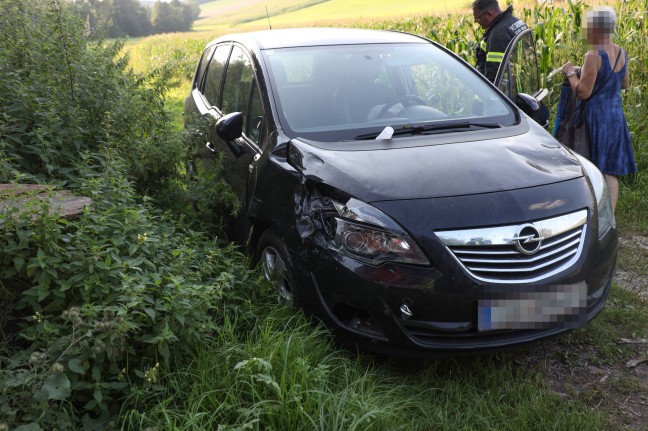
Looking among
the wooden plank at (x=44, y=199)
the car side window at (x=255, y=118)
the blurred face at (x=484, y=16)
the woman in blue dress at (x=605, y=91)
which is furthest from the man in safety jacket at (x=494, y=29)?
the wooden plank at (x=44, y=199)

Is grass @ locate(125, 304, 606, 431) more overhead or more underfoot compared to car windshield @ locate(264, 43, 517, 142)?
more underfoot

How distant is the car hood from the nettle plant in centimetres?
82

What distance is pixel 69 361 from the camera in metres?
2.64

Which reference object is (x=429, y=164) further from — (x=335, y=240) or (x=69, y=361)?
(x=69, y=361)

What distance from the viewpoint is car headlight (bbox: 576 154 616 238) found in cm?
359

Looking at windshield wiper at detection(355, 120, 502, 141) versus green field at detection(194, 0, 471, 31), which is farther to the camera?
green field at detection(194, 0, 471, 31)

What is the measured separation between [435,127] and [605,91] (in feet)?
6.60

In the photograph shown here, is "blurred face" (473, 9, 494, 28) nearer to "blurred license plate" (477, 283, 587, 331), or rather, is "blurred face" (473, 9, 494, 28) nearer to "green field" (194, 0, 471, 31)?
"blurred license plate" (477, 283, 587, 331)

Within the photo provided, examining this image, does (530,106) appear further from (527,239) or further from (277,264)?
(277,264)

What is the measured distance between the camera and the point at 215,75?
5.80 meters

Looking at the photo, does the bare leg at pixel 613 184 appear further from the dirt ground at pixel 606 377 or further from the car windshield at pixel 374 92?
the dirt ground at pixel 606 377

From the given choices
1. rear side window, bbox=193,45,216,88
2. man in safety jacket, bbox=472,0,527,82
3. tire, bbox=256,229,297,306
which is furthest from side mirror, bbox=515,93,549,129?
rear side window, bbox=193,45,216,88

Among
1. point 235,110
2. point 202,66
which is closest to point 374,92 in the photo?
point 235,110

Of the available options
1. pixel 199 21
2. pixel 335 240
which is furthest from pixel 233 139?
pixel 199 21
